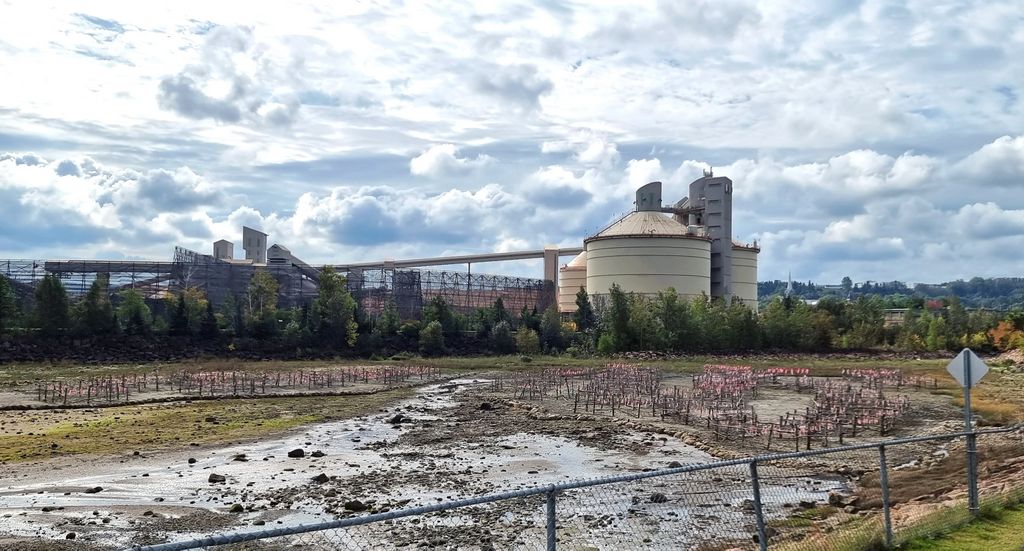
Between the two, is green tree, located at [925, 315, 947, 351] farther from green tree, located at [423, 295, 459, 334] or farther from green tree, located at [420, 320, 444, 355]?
green tree, located at [420, 320, 444, 355]

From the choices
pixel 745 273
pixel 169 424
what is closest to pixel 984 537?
pixel 169 424

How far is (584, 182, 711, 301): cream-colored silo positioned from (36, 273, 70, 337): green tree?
205ft

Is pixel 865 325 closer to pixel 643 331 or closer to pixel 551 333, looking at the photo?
pixel 643 331

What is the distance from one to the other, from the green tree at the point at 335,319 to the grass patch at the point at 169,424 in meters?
41.6

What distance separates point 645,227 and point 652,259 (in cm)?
522

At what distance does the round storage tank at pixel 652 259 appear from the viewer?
10681cm

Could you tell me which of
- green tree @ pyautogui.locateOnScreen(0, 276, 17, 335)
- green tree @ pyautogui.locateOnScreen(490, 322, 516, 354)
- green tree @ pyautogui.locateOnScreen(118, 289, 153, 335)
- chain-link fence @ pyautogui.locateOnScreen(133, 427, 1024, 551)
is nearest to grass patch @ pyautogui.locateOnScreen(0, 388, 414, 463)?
chain-link fence @ pyautogui.locateOnScreen(133, 427, 1024, 551)

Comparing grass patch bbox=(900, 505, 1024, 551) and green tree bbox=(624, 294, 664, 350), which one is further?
green tree bbox=(624, 294, 664, 350)

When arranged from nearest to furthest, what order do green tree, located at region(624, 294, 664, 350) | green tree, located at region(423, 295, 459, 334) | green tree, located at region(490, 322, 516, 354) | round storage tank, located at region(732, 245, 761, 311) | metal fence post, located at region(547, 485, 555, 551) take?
metal fence post, located at region(547, 485, 555, 551) < green tree, located at region(624, 294, 664, 350) < green tree, located at region(490, 322, 516, 354) < green tree, located at region(423, 295, 459, 334) < round storage tank, located at region(732, 245, 761, 311)

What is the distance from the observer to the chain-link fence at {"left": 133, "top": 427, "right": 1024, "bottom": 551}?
12.6m

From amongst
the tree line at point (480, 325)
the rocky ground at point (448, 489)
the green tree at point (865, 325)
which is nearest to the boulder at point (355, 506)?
the rocky ground at point (448, 489)

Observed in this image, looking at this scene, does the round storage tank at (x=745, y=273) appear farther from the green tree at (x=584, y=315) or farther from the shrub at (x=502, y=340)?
the shrub at (x=502, y=340)

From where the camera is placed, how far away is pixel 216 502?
1778 centimetres

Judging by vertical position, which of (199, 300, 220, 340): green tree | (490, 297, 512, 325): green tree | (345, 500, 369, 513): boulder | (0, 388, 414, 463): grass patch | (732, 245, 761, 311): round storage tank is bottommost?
(0, 388, 414, 463): grass patch
